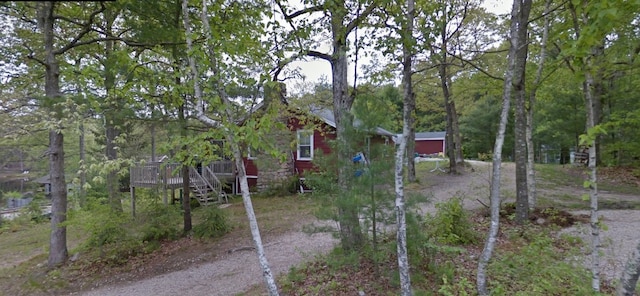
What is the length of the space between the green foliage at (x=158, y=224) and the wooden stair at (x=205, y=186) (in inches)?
135

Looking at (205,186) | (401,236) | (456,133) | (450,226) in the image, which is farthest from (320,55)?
(456,133)

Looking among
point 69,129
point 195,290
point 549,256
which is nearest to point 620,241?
point 549,256

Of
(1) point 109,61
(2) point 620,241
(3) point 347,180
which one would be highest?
(1) point 109,61

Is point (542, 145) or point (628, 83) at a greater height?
point (628, 83)

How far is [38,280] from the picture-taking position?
5.38m

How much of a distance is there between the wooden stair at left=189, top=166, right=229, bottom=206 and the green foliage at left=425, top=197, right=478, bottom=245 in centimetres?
820

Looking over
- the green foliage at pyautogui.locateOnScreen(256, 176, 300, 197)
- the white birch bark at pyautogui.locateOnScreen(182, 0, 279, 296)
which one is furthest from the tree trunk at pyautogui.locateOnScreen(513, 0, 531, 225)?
the green foliage at pyautogui.locateOnScreen(256, 176, 300, 197)

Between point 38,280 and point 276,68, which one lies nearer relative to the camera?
point 276,68

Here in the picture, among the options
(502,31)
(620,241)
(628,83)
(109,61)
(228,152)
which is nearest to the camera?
(228,152)

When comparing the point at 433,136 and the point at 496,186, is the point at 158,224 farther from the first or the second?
the point at 433,136

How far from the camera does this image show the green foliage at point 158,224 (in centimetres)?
680

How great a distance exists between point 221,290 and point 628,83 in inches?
563

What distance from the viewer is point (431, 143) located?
26.1m

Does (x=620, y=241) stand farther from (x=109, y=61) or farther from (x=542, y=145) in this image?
(x=542, y=145)
